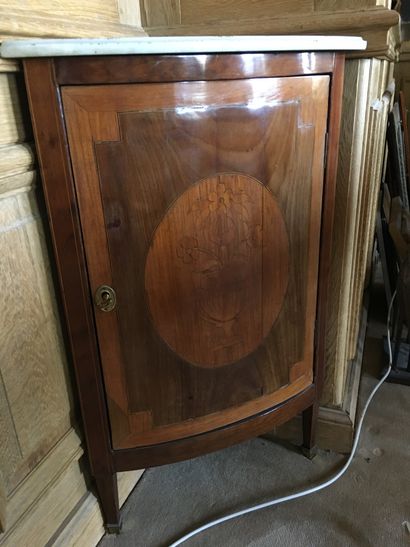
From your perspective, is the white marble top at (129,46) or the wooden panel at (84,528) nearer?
the white marble top at (129,46)

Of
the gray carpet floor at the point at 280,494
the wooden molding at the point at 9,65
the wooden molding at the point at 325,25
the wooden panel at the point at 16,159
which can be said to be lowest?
the gray carpet floor at the point at 280,494

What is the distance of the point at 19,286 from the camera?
2.68 ft

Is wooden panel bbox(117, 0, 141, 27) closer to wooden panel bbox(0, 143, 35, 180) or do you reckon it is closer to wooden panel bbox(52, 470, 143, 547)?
wooden panel bbox(0, 143, 35, 180)

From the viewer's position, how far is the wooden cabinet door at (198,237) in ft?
2.45

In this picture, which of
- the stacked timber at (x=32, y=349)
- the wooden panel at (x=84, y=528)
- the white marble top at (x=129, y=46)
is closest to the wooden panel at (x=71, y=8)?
the stacked timber at (x=32, y=349)

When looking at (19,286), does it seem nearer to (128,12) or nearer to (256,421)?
(256,421)

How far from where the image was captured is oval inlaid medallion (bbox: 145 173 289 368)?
0.82 meters

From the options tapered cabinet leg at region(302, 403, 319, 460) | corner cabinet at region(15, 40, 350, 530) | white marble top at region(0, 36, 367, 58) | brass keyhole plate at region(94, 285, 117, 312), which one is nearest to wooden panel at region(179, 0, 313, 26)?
corner cabinet at region(15, 40, 350, 530)

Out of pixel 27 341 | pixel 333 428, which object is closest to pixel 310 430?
pixel 333 428

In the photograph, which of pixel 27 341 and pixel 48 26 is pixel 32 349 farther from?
pixel 48 26

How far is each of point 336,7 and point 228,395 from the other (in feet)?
2.71

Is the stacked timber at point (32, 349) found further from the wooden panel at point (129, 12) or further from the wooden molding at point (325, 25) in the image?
the wooden molding at point (325, 25)

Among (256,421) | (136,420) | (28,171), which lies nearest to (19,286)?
(28,171)

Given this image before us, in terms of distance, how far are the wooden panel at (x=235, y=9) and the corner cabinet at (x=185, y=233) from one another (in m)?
0.24
